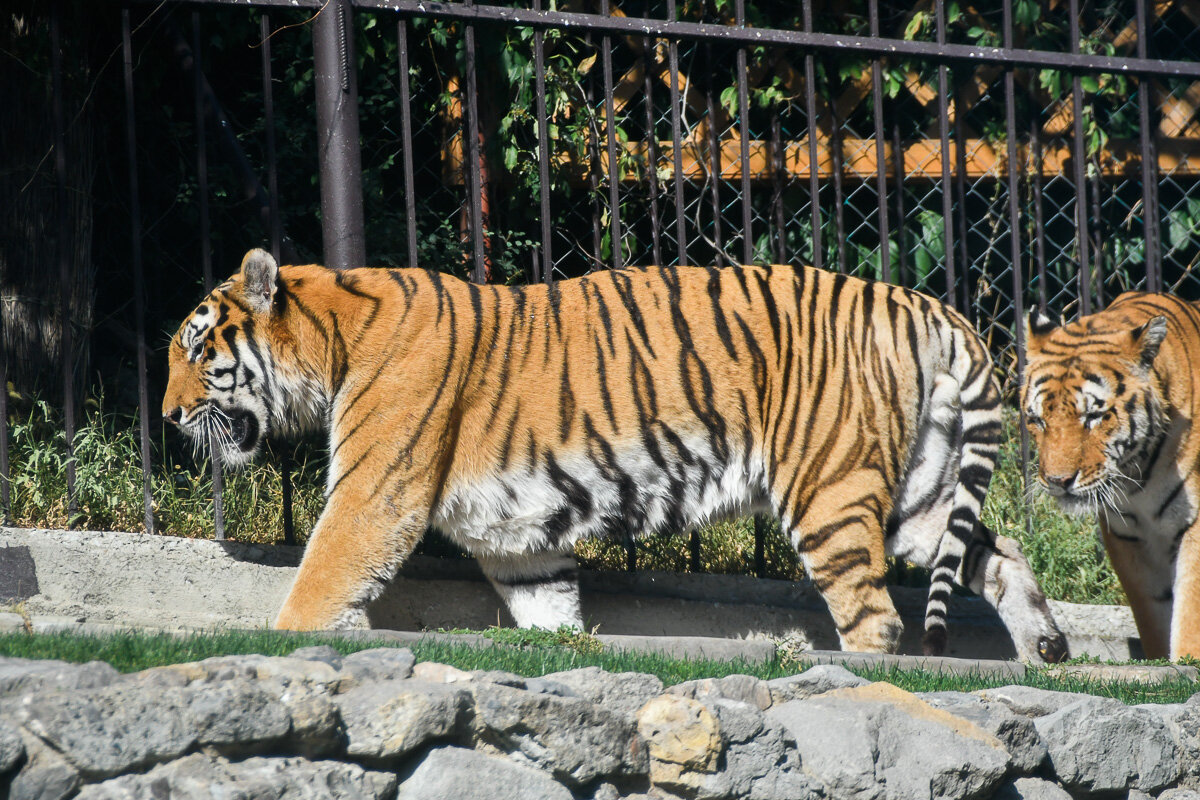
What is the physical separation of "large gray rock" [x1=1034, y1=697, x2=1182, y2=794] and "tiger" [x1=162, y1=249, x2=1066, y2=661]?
1101mm

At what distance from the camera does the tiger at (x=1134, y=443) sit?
462 centimetres

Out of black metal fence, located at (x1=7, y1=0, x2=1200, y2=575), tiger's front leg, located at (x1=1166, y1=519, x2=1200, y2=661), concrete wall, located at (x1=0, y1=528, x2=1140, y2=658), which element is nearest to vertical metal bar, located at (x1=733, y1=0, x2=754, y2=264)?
black metal fence, located at (x1=7, y1=0, x2=1200, y2=575)

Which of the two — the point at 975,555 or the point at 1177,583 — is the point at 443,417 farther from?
the point at 1177,583

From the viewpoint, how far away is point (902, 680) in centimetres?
370

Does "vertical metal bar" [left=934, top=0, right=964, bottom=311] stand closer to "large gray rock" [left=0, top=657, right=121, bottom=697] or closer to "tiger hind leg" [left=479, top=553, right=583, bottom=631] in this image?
"tiger hind leg" [left=479, top=553, right=583, bottom=631]

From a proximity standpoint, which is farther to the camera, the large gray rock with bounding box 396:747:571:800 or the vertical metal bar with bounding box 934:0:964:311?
the vertical metal bar with bounding box 934:0:964:311

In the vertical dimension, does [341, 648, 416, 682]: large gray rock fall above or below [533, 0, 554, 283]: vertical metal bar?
below

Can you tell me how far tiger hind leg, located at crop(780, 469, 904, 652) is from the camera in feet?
14.6

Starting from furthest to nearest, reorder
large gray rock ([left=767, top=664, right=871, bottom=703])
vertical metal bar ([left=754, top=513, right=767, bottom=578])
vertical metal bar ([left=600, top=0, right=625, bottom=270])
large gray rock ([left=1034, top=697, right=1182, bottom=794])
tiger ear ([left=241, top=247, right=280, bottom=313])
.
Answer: vertical metal bar ([left=754, top=513, right=767, bottom=578]) → vertical metal bar ([left=600, top=0, right=625, bottom=270]) → tiger ear ([left=241, top=247, right=280, bottom=313]) → large gray rock ([left=1034, top=697, right=1182, bottom=794]) → large gray rock ([left=767, top=664, right=871, bottom=703])

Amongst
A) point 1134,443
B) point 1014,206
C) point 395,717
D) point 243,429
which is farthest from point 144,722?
point 1014,206

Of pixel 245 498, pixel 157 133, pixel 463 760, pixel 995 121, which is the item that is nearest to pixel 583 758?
pixel 463 760

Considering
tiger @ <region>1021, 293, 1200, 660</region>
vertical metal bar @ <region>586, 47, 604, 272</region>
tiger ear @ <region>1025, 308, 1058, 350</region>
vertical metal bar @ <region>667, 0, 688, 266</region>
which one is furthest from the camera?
vertical metal bar @ <region>586, 47, 604, 272</region>

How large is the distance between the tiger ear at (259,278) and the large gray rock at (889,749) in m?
2.49

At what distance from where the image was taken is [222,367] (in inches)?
179
